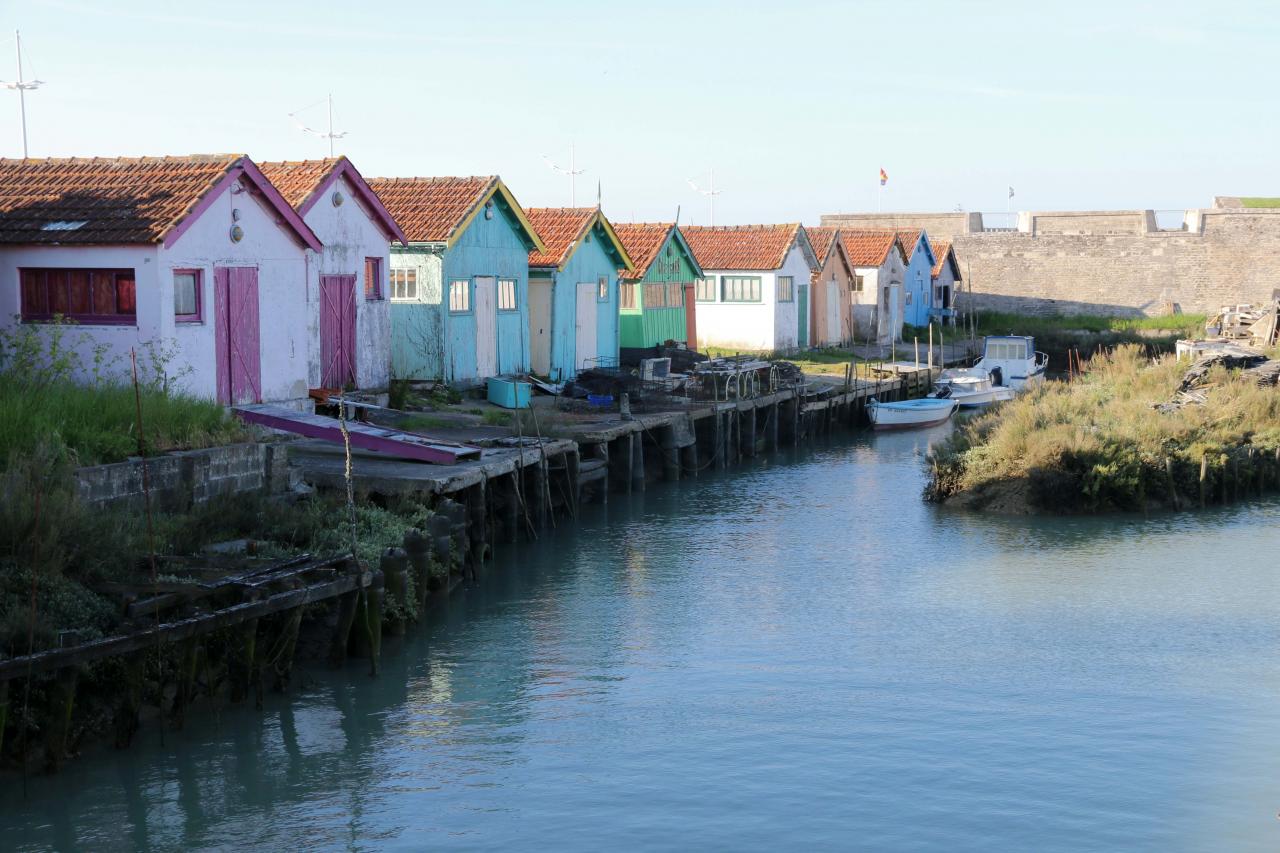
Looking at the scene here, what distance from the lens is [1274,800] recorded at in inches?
477

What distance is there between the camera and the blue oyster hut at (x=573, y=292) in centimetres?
3422

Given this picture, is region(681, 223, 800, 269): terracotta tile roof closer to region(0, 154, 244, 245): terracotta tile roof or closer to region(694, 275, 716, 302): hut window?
region(694, 275, 716, 302): hut window

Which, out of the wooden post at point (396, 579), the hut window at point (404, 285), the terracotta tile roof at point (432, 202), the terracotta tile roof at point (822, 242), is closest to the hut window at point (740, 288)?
the terracotta tile roof at point (822, 242)

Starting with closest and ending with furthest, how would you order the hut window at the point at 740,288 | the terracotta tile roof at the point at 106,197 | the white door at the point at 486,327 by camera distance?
the terracotta tile roof at the point at 106,197, the white door at the point at 486,327, the hut window at the point at 740,288

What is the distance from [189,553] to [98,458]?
2.15 meters

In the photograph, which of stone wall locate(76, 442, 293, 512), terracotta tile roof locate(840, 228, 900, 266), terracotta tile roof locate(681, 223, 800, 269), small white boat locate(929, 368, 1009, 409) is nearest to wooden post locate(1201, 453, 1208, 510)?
small white boat locate(929, 368, 1009, 409)

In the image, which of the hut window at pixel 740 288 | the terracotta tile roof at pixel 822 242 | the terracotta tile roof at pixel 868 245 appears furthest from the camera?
the terracotta tile roof at pixel 868 245

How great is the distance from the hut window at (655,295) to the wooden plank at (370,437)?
1878 cm

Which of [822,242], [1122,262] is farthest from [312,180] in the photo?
[1122,262]

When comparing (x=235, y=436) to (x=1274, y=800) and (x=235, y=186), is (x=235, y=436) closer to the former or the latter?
(x=235, y=186)

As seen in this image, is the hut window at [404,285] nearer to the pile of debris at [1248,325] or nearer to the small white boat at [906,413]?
the small white boat at [906,413]

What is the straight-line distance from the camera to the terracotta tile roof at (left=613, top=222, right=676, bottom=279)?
39.8 metres

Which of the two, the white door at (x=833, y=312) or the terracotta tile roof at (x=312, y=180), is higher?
the terracotta tile roof at (x=312, y=180)

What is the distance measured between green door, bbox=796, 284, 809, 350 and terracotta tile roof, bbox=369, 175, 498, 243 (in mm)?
19186
